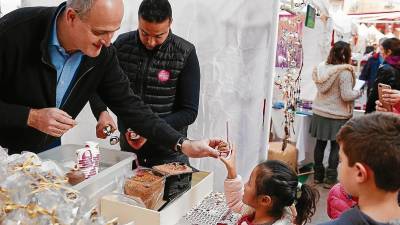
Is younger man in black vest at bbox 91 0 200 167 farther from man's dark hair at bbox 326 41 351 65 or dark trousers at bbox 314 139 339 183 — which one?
dark trousers at bbox 314 139 339 183

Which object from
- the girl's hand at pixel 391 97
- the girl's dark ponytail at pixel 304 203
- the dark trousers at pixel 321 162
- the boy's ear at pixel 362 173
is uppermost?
the girl's hand at pixel 391 97

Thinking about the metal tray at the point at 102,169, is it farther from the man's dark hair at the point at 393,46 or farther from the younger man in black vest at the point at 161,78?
the man's dark hair at the point at 393,46

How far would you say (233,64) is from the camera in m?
2.09

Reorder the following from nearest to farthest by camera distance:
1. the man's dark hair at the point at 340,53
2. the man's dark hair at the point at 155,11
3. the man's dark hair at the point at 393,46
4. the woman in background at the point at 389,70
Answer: the man's dark hair at the point at 155,11 < the woman in background at the point at 389,70 < the man's dark hair at the point at 393,46 < the man's dark hair at the point at 340,53

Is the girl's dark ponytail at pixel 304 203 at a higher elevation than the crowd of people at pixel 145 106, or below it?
below

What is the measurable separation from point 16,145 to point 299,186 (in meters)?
1.00

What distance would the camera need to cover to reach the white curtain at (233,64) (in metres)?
1.99

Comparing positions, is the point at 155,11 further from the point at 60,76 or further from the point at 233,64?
the point at 233,64

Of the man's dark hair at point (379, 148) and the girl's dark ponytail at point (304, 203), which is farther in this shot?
the girl's dark ponytail at point (304, 203)

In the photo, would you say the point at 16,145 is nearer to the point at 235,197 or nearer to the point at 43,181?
the point at 43,181

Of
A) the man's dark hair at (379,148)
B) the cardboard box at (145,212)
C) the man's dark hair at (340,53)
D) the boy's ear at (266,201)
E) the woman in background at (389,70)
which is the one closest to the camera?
the man's dark hair at (379,148)

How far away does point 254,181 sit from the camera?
1.33 meters

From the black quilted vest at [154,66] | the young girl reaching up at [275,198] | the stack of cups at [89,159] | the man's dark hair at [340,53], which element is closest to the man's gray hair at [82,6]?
the stack of cups at [89,159]

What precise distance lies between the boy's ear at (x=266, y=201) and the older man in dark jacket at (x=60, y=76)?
246 mm
